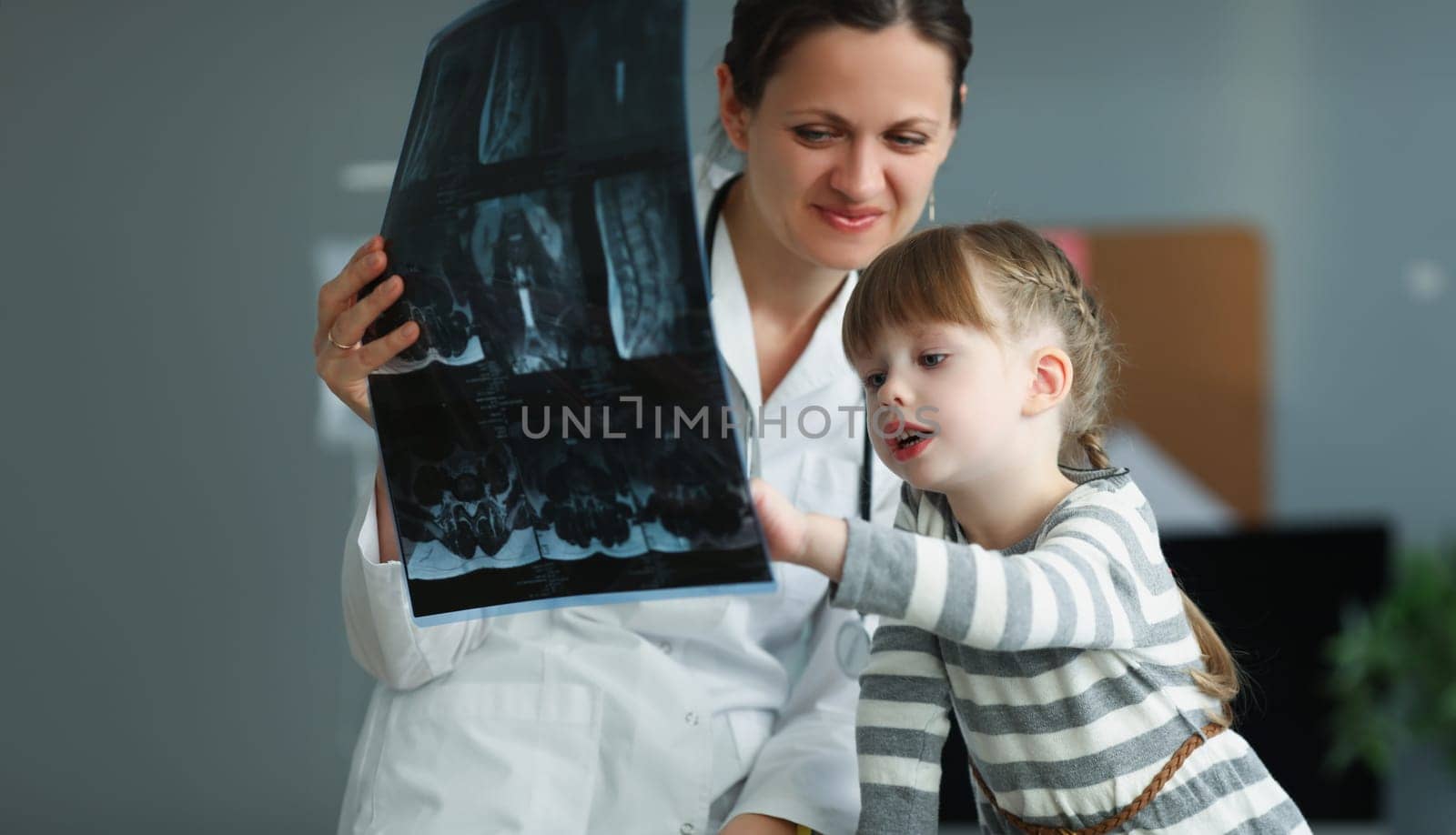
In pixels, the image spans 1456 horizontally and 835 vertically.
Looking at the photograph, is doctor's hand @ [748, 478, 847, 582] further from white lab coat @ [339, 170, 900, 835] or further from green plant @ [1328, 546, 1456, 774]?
green plant @ [1328, 546, 1456, 774]

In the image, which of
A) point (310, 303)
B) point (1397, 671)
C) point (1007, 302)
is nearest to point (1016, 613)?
point (1007, 302)

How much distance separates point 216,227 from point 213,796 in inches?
53.7

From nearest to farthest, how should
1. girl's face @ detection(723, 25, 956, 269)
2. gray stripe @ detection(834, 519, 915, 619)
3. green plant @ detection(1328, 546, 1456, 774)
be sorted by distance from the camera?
gray stripe @ detection(834, 519, 915, 619) → girl's face @ detection(723, 25, 956, 269) → green plant @ detection(1328, 546, 1456, 774)

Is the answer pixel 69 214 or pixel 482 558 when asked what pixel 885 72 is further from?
pixel 69 214

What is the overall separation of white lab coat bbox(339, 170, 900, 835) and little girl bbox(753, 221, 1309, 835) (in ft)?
0.51

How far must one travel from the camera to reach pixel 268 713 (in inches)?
124

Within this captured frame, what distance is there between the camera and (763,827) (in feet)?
3.25

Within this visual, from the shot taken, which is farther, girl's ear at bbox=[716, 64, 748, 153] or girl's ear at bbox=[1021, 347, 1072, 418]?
girl's ear at bbox=[716, 64, 748, 153]

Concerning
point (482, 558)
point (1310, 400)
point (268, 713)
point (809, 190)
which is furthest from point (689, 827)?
point (1310, 400)

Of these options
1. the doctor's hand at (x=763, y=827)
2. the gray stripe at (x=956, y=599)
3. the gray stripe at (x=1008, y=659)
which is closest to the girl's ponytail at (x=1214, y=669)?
the gray stripe at (x=1008, y=659)

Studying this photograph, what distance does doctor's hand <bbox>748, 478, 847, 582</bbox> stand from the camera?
0.72 metres

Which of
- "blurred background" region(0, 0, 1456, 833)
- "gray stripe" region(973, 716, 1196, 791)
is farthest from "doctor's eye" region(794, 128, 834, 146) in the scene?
"blurred background" region(0, 0, 1456, 833)

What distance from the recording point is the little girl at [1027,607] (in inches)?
32.0

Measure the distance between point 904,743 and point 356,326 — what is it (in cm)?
46
